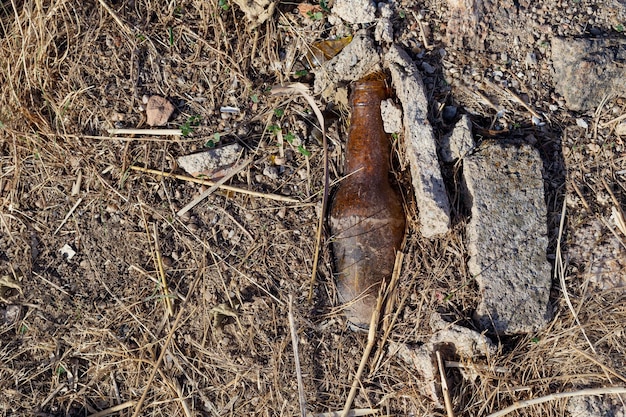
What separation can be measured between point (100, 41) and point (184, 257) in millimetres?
1408

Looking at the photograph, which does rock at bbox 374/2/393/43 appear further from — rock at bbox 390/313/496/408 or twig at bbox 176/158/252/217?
rock at bbox 390/313/496/408

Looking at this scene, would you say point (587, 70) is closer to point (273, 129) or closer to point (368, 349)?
point (273, 129)

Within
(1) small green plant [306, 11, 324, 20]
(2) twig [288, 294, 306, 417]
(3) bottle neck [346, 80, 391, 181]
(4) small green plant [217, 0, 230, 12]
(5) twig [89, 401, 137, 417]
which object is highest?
(1) small green plant [306, 11, 324, 20]

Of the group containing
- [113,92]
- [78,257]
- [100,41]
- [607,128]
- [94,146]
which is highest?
[607,128]

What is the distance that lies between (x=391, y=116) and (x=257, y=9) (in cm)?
101

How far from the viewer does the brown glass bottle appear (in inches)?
119

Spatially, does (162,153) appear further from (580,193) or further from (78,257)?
(580,193)

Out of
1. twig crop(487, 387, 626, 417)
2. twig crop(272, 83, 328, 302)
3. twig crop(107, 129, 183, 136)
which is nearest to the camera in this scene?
twig crop(487, 387, 626, 417)

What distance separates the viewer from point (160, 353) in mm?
3195

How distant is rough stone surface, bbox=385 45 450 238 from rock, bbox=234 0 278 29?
74cm

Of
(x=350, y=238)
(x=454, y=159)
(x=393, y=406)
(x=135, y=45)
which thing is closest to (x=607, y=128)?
(x=454, y=159)

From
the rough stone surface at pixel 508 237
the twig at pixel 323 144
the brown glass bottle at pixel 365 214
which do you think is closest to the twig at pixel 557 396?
the rough stone surface at pixel 508 237

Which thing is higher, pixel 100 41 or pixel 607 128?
pixel 607 128

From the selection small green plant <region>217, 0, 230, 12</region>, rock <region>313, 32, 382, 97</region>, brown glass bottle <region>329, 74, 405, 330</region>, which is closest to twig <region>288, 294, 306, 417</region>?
brown glass bottle <region>329, 74, 405, 330</region>
